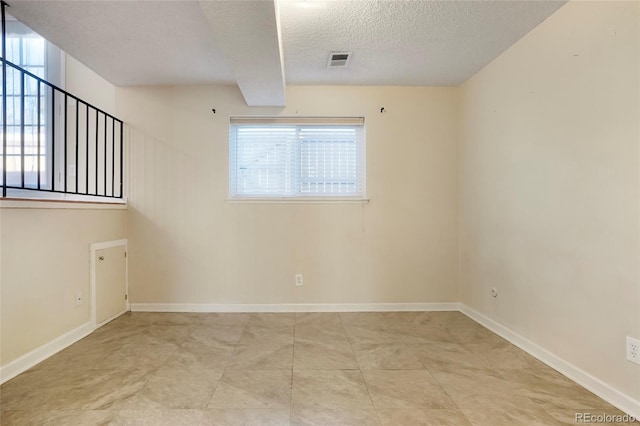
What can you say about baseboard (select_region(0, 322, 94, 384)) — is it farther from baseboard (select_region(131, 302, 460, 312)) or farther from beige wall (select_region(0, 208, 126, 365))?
baseboard (select_region(131, 302, 460, 312))

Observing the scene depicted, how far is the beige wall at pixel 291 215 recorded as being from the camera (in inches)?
122

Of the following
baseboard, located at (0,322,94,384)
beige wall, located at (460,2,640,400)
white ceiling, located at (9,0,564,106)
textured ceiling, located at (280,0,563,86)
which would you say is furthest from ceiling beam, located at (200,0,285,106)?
baseboard, located at (0,322,94,384)

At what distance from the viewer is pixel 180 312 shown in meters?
3.05

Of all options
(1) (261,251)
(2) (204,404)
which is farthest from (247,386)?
(1) (261,251)

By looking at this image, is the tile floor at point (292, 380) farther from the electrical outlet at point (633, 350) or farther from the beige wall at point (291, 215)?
the beige wall at point (291, 215)

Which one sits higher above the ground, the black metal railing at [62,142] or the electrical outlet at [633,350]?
the black metal railing at [62,142]

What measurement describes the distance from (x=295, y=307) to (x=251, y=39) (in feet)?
8.04

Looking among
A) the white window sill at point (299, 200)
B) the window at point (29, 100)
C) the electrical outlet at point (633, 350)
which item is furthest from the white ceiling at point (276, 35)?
the electrical outlet at point (633, 350)

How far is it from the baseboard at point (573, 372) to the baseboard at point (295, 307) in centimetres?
61

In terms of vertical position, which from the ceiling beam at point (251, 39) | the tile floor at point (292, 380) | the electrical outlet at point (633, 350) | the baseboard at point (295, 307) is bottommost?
the tile floor at point (292, 380)

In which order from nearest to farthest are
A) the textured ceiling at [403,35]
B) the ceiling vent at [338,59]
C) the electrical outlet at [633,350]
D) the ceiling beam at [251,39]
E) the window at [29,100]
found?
1. the electrical outlet at [633,350]
2. the ceiling beam at [251,39]
3. the textured ceiling at [403,35]
4. the ceiling vent at [338,59]
5. the window at [29,100]

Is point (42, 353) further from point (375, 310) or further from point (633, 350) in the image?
point (633, 350)

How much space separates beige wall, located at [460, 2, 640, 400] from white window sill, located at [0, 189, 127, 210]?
139 inches

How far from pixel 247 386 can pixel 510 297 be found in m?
2.13
